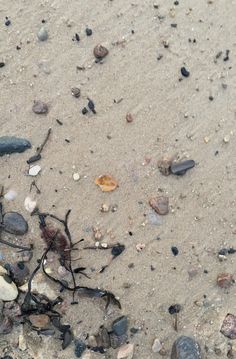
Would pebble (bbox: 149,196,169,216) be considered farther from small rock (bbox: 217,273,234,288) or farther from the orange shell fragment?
small rock (bbox: 217,273,234,288)

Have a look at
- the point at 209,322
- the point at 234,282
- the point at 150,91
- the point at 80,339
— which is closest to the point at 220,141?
the point at 150,91

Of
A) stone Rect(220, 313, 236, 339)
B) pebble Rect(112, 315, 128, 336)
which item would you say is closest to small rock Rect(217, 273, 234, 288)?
stone Rect(220, 313, 236, 339)

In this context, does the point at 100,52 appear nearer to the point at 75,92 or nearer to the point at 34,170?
the point at 75,92

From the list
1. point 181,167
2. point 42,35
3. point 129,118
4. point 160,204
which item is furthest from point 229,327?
point 42,35

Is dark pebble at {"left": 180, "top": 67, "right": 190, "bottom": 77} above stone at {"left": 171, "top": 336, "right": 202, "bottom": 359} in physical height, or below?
above

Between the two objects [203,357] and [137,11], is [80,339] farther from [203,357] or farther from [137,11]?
[137,11]
